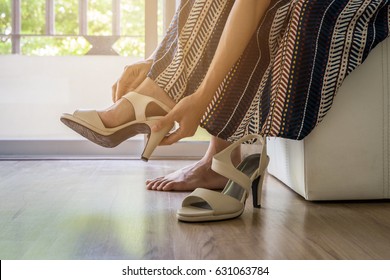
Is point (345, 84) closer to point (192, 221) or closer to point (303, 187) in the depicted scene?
point (303, 187)

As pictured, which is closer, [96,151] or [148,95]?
[148,95]

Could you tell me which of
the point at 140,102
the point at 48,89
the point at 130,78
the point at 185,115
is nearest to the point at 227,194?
the point at 185,115

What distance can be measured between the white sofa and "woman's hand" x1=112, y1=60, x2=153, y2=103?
0.49 m

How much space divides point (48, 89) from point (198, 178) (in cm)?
161

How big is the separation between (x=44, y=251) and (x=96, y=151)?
1.84 m

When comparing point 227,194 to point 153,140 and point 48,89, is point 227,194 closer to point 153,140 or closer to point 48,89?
point 153,140

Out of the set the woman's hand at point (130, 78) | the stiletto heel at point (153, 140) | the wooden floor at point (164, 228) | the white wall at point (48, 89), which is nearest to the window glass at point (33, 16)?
the white wall at point (48, 89)

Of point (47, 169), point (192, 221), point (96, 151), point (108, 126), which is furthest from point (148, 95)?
point (96, 151)

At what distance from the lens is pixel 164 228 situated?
1147 mm

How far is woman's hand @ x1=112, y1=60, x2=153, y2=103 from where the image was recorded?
5.11 feet

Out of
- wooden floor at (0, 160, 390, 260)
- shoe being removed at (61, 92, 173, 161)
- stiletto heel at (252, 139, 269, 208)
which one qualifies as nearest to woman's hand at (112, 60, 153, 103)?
shoe being removed at (61, 92, 173, 161)

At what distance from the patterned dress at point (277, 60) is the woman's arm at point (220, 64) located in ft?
0.23

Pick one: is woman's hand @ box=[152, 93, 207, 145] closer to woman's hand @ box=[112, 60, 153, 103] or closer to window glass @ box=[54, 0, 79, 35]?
woman's hand @ box=[112, 60, 153, 103]

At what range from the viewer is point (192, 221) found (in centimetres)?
120
